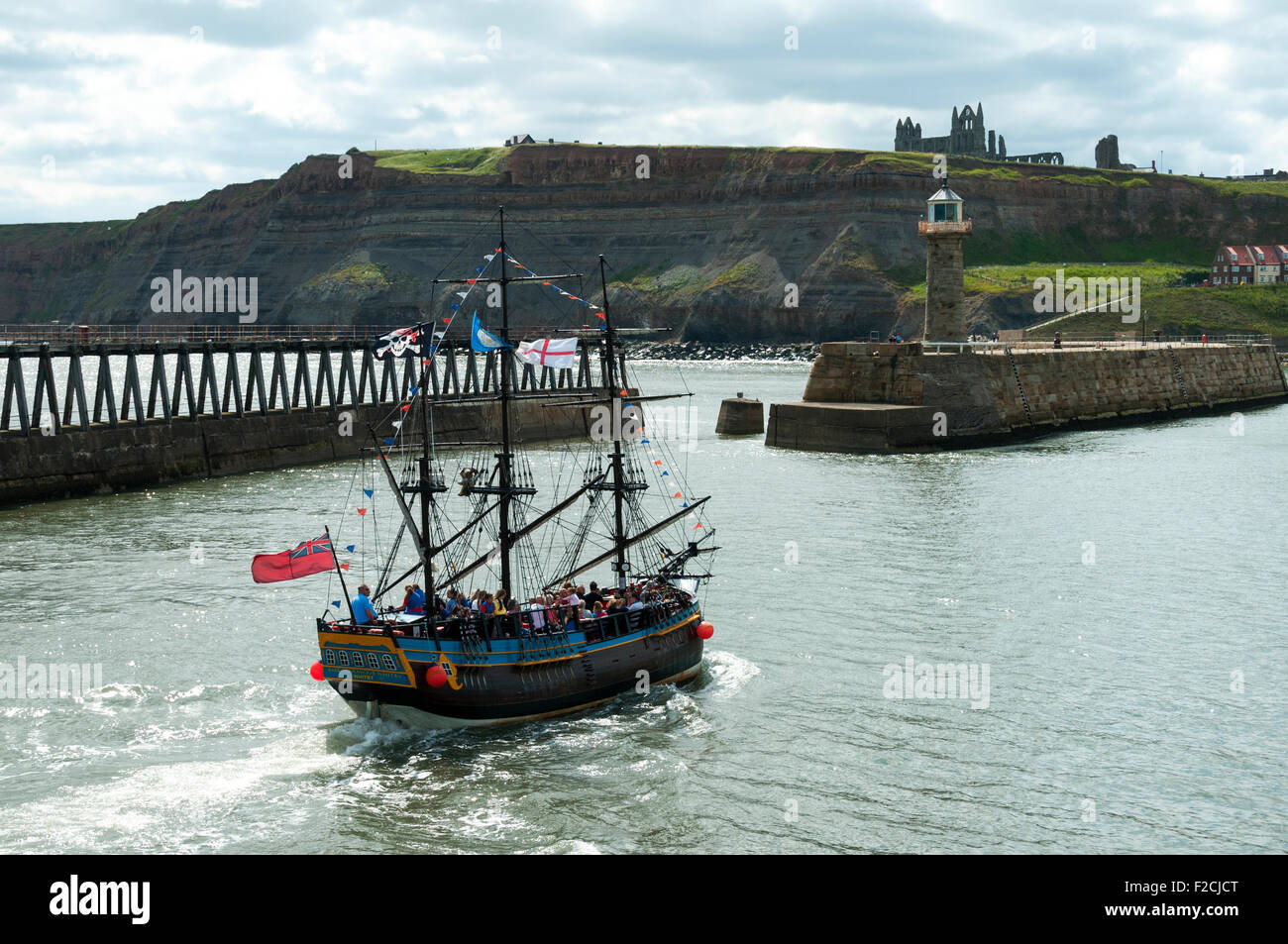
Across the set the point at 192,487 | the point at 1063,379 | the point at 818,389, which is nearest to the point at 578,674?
the point at 192,487

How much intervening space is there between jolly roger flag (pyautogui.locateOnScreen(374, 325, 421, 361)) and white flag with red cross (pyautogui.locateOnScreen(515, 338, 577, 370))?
2603mm

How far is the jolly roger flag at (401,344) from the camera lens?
3209 centimetres

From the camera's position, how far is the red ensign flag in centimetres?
2730

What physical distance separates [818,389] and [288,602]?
48427 mm

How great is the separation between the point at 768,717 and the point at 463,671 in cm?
647

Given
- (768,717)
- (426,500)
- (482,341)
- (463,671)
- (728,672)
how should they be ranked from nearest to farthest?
1. (463,671)
2. (768,717)
3. (426,500)
4. (482,341)
5. (728,672)

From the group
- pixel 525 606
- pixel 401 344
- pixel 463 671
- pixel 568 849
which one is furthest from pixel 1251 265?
pixel 568 849

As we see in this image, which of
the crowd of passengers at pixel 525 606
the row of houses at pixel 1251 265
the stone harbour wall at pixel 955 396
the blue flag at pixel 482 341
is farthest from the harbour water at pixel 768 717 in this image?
the row of houses at pixel 1251 265

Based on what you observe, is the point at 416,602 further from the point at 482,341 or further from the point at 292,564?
the point at 482,341

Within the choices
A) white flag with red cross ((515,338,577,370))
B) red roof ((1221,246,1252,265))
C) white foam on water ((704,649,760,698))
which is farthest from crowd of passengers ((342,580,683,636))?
red roof ((1221,246,1252,265))

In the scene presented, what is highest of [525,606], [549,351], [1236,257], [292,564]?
[1236,257]

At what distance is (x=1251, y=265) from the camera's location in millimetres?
180875

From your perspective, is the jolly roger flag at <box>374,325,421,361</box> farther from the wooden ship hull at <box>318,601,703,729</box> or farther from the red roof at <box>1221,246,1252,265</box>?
the red roof at <box>1221,246,1252,265</box>
